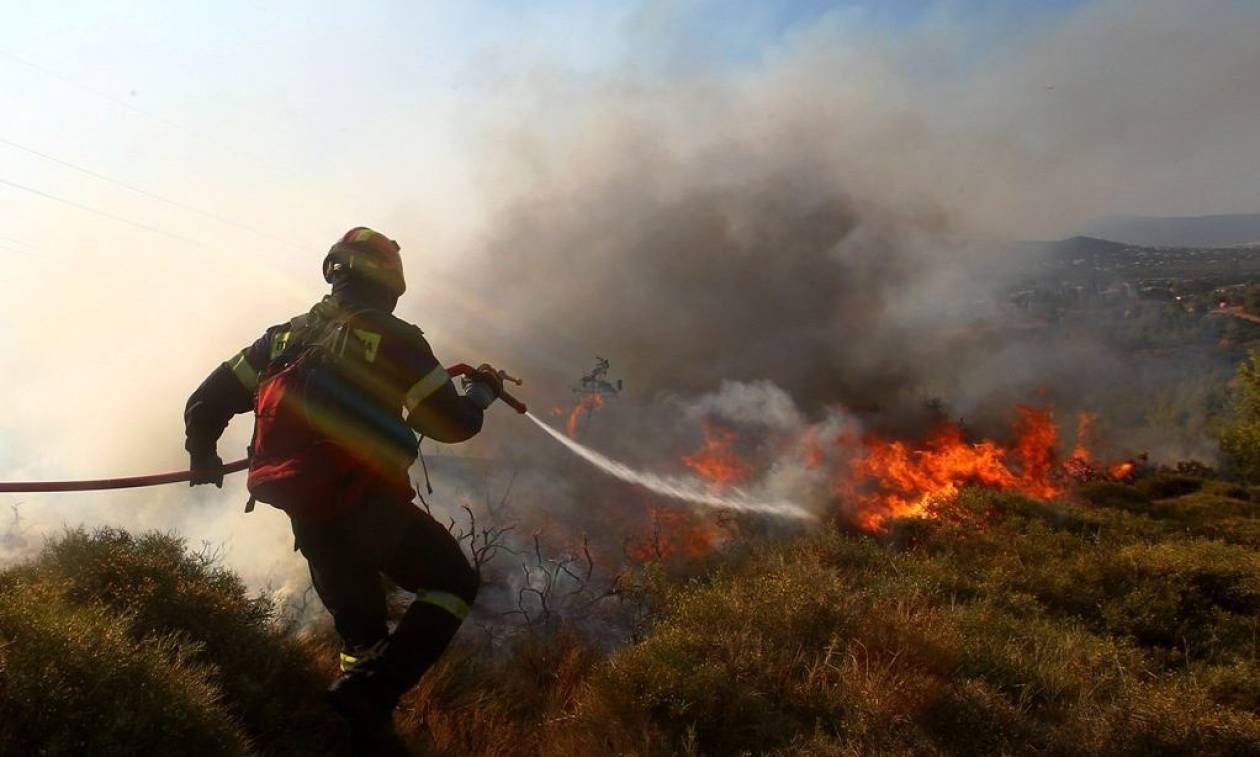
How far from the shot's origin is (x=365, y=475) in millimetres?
2762

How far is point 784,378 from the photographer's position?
19.8 metres

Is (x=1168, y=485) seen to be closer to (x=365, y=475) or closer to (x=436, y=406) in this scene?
(x=436, y=406)

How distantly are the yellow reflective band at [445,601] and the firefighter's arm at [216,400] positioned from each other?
1115mm

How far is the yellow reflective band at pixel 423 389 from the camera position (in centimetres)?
287

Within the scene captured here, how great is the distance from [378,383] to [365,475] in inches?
14.3

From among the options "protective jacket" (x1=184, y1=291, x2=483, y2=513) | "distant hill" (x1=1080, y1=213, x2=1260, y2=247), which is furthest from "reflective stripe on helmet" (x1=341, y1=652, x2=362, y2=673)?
"distant hill" (x1=1080, y1=213, x2=1260, y2=247)

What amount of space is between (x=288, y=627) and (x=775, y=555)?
13.4 feet

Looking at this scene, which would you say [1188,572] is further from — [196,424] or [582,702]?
[196,424]

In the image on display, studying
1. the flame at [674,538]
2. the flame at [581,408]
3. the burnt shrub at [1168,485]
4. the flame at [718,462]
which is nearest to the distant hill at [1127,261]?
the burnt shrub at [1168,485]

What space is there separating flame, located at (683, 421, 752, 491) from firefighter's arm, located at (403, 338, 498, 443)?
10690mm

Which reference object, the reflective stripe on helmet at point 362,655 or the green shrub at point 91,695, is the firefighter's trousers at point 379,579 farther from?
the green shrub at point 91,695

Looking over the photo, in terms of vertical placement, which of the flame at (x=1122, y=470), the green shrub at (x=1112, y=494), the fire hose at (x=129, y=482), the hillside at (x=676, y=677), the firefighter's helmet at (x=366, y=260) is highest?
the firefighter's helmet at (x=366, y=260)

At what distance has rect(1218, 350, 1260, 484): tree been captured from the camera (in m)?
18.7

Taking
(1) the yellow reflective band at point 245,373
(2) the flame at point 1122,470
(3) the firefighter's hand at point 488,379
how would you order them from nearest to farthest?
(1) the yellow reflective band at point 245,373
(3) the firefighter's hand at point 488,379
(2) the flame at point 1122,470
